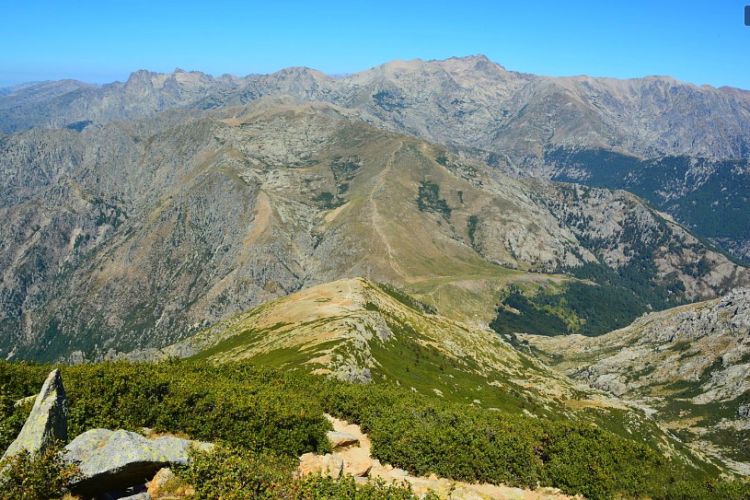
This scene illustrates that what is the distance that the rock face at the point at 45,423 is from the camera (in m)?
28.0

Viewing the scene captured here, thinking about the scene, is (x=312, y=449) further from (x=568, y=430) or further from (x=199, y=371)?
(x=568, y=430)

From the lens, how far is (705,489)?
234 feet

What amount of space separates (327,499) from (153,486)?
417 inches

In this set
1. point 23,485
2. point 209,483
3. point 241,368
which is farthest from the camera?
point 241,368

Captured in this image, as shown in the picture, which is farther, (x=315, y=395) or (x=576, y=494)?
(x=315, y=395)

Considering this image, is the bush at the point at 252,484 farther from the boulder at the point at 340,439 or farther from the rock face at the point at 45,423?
the boulder at the point at 340,439

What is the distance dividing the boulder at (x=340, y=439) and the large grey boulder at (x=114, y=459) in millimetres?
19809

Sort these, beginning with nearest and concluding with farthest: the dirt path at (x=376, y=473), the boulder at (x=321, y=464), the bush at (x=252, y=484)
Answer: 1. the bush at (x=252, y=484)
2. the boulder at (x=321, y=464)
3. the dirt path at (x=376, y=473)

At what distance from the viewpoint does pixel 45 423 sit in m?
29.0

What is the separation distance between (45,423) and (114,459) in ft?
15.0

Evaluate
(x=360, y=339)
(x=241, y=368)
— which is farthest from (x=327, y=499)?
(x=360, y=339)

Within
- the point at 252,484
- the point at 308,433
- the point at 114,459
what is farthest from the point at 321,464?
the point at 114,459

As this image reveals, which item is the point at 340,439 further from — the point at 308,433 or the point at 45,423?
the point at 45,423

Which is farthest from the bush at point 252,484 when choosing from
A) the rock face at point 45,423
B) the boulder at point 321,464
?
the rock face at point 45,423
